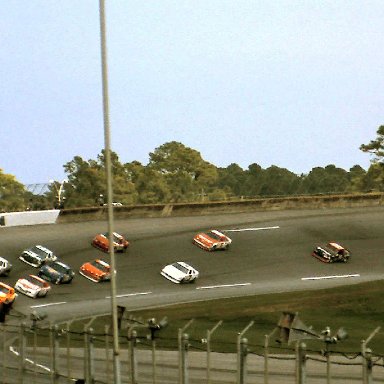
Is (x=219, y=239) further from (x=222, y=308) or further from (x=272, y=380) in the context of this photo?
(x=272, y=380)

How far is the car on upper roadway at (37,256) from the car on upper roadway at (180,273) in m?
7.20

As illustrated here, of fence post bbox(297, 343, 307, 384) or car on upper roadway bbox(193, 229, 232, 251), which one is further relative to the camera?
car on upper roadway bbox(193, 229, 232, 251)

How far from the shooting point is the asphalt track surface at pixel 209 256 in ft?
249

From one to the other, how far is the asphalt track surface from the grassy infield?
2.21 metres

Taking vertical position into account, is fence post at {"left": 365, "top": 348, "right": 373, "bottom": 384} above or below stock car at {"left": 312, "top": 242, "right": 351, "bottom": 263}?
above

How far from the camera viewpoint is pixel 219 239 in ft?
297

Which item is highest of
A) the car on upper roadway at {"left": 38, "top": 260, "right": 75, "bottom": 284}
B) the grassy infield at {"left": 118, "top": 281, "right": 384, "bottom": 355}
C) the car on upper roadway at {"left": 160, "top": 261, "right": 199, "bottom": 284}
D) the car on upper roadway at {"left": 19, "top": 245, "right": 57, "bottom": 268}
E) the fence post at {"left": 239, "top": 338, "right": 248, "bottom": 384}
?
the fence post at {"left": 239, "top": 338, "right": 248, "bottom": 384}

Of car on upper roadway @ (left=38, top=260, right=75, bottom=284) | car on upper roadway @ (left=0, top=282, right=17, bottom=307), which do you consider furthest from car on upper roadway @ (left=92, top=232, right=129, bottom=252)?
car on upper roadway @ (left=0, top=282, right=17, bottom=307)

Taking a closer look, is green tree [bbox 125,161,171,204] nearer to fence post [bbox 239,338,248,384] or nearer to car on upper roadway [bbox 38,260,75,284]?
car on upper roadway [bbox 38,260,75,284]

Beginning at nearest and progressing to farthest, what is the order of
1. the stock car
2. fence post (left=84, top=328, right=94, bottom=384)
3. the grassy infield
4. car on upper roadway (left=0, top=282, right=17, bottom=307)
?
fence post (left=84, top=328, right=94, bottom=384)
the grassy infield
car on upper roadway (left=0, top=282, right=17, bottom=307)
the stock car

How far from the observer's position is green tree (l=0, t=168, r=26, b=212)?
159 meters

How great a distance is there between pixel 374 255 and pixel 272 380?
5102 centimetres

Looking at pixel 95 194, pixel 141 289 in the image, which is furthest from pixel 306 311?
pixel 95 194

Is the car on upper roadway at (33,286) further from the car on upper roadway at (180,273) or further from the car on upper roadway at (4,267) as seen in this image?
the car on upper roadway at (180,273)
